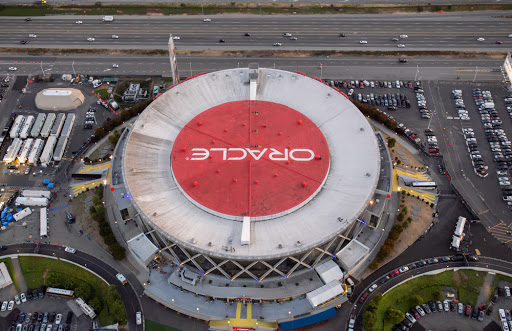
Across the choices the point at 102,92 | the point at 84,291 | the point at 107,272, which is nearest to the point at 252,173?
the point at 107,272

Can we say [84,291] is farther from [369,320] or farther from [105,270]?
[369,320]

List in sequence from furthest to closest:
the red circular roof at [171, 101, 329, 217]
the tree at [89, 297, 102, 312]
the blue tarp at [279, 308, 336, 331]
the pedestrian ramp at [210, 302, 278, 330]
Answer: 1. the red circular roof at [171, 101, 329, 217]
2. the tree at [89, 297, 102, 312]
3. the blue tarp at [279, 308, 336, 331]
4. the pedestrian ramp at [210, 302, 278, 330]

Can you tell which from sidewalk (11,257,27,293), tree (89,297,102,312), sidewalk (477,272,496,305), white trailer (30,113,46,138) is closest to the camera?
tree (89,297,102,312)

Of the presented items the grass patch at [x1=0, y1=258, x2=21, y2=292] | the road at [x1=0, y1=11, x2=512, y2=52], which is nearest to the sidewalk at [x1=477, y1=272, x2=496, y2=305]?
the road at [x1=0, y1=11, x2=512, y2=52]

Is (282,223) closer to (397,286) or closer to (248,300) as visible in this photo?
(248,300)

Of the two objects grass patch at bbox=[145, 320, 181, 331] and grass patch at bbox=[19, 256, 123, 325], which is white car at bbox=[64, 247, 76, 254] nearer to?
grass patch at bbox=[19, 256, 123, 325]
